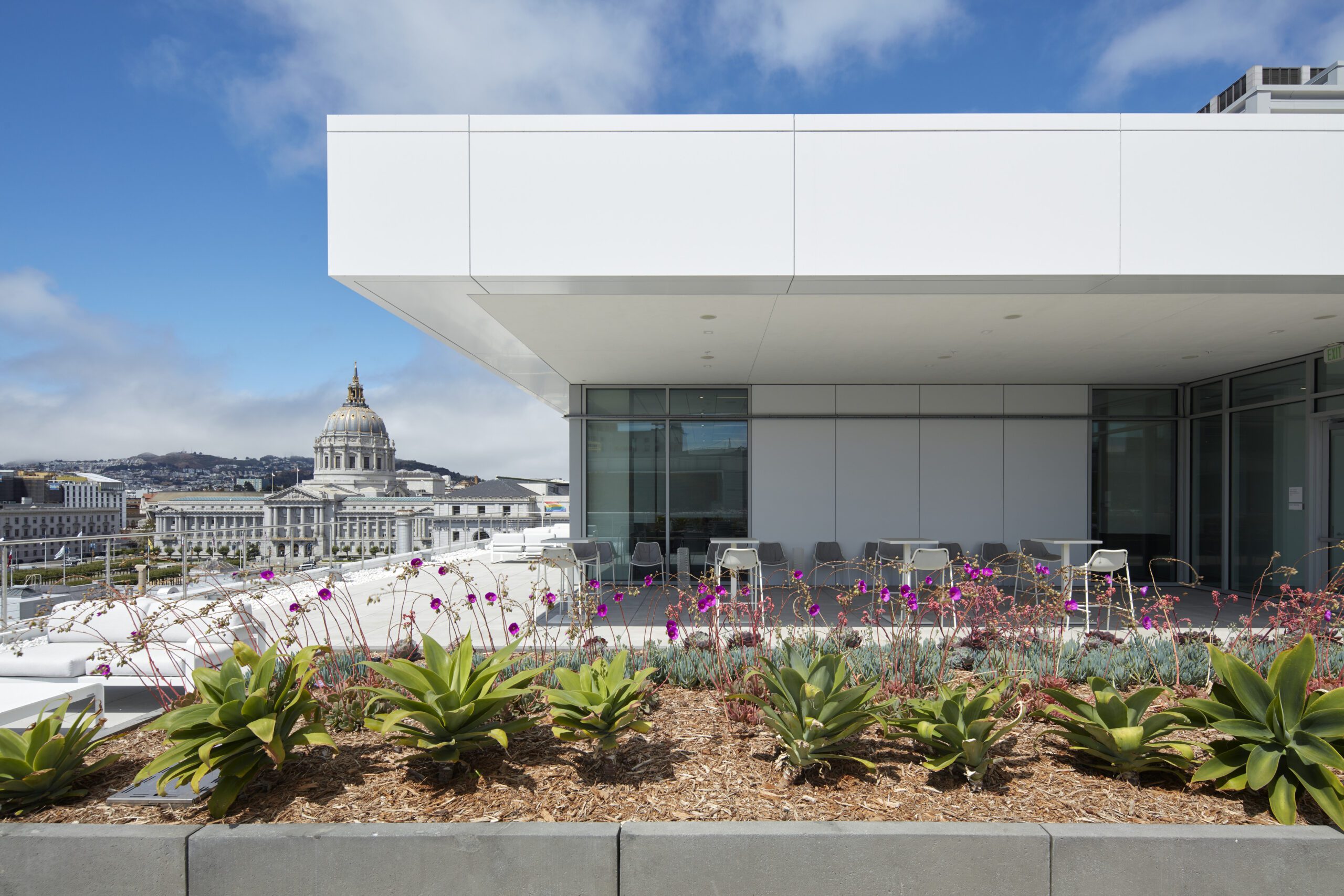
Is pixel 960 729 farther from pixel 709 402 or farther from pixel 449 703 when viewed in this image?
pixel 709 402

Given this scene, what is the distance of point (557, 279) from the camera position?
15.1 feet

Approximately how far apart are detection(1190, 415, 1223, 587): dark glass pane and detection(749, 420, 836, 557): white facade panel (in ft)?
15.8

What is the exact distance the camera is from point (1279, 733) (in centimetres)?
220

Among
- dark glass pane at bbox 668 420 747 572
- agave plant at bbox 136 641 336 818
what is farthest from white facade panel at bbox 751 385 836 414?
agave plant at bbox 136 641 336 818

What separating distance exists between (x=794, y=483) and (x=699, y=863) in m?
7.18

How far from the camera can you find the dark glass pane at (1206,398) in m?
8.47

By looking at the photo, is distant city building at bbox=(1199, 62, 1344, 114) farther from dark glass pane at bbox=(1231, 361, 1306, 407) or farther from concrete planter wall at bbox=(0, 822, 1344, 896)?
concrete planter wall at bbox=(0, 822, 1344, 896)

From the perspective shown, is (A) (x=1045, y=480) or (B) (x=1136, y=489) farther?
(B) (x=1136, y=489)

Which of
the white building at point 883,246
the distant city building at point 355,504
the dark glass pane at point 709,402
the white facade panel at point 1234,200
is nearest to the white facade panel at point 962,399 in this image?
the white building at point 883,246

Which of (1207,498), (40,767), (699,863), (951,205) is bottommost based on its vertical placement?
(699,863)

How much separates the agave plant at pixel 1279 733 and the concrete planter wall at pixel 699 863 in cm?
14

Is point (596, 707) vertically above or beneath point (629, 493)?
beneath

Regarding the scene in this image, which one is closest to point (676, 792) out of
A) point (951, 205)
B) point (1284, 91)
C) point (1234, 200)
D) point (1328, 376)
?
point (951, 205)

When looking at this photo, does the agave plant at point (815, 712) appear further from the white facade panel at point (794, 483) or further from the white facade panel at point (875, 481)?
the white facade panel at point (875, 481)
